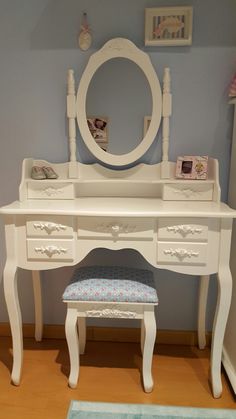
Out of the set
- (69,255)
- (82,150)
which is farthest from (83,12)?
(69,255)

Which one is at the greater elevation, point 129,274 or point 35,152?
point 35,152

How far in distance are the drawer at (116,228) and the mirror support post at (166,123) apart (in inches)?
15.6

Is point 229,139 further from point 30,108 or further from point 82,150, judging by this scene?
point 30,108

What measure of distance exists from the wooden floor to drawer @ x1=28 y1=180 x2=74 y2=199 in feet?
2.93

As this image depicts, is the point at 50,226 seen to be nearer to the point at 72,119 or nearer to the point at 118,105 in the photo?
the point at 72,119

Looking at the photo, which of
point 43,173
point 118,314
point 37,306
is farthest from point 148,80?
point 37,306

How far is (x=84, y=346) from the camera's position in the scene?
1.73m

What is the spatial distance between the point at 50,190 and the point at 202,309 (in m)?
1.07

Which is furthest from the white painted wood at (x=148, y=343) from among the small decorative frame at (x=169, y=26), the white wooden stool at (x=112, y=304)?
the small decorative frame at (x=169, y=26)

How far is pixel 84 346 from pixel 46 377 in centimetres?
26

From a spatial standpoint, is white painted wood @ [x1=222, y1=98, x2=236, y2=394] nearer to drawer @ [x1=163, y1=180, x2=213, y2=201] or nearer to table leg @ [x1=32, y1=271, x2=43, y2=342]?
drawer @ [x1=163, y1=180, x2=213, y2=201]

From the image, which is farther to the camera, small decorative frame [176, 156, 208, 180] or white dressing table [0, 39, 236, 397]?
small decorative frame [176, 156, 208, 180]

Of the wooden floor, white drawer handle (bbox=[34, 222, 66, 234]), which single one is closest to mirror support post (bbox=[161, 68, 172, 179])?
white drawer handle (bbox=[34, 222, 66, 234])

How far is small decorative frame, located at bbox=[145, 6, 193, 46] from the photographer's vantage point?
1.51m
